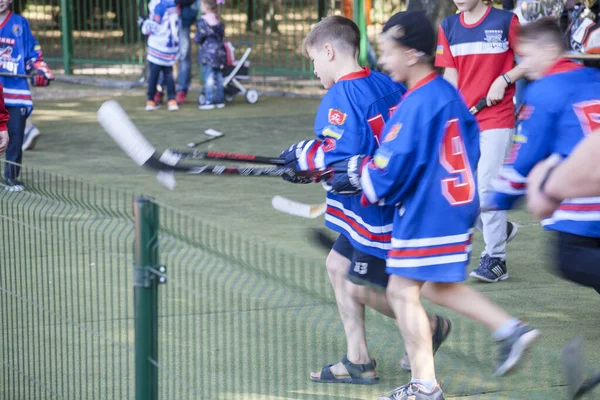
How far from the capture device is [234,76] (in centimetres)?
1503

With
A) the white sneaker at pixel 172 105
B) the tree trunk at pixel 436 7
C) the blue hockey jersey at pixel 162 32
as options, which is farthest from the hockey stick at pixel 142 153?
the white sneaker at pixel 172 105

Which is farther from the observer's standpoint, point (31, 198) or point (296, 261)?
point (31, 198)

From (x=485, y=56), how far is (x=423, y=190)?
100 inches

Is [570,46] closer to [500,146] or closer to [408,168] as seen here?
[500,146]

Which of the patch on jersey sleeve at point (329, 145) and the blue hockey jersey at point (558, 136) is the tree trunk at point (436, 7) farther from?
the patch on jersey sleeve at point (329, 145)

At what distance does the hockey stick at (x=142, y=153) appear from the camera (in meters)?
3.51

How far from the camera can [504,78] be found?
6.18 m

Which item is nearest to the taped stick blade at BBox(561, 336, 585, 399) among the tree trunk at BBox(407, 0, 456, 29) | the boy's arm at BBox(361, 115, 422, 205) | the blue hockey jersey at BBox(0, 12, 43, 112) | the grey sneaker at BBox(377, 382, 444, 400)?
the grey sneaker at BBox(377, 382, 444, 400)

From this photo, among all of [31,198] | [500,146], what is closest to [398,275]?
[31,198]

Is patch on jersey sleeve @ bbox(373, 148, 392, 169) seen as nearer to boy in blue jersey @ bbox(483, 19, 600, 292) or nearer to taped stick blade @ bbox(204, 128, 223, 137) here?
boy in blue jersey @ bbox(483, 19, 600, 292)

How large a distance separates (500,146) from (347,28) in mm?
2022

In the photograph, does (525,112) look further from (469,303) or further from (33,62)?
(33,62)

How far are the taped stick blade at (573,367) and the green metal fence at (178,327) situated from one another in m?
0.18

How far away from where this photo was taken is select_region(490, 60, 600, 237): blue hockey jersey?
418cm
